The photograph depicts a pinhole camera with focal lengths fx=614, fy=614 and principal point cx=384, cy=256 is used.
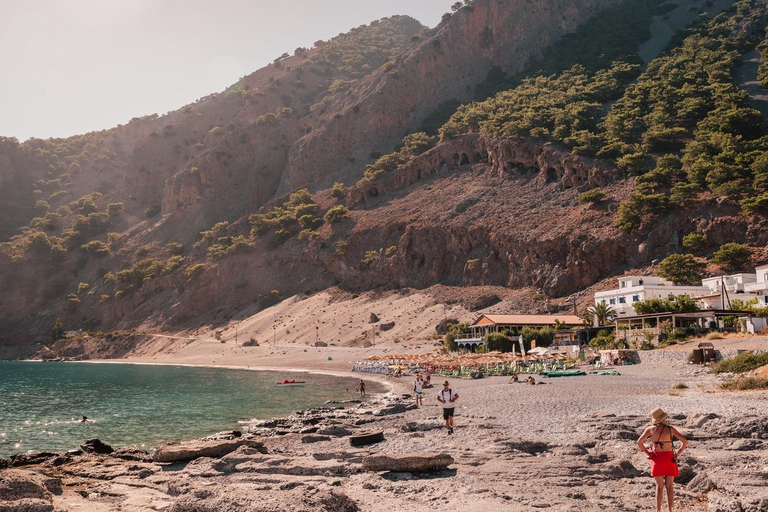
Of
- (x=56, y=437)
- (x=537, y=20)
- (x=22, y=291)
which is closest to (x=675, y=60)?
(x=537, y=20)

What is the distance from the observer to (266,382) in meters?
51.7

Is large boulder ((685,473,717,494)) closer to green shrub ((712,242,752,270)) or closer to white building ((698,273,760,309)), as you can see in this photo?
white building ((698,273,760,309))

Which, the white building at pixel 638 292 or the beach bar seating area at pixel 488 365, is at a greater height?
the white building at pixel 638 292

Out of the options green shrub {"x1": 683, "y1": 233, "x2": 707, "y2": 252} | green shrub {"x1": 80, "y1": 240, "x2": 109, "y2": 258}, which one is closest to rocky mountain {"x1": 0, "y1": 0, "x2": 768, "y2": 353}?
green shrub {"x1": 80, "y1": 240, "x2": 109, "y2": 258}

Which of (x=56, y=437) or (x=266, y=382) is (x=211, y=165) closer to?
(x=266, y=382)

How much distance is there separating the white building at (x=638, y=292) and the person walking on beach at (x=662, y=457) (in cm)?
4983

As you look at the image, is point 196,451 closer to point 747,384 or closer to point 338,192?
point 747,384

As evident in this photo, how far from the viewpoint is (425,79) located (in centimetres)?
12925

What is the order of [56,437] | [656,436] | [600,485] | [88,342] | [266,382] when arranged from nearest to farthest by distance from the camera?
[656,436] < [600,485] < [56,437] < [266,382] < [88,342]

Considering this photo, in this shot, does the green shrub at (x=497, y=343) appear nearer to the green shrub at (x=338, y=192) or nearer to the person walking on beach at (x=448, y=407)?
the person walking on beach at (x=448, y=407)

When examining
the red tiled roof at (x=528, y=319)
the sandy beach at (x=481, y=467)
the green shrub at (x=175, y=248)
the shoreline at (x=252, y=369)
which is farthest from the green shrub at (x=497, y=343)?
the green shrub at (x=175, y=248)

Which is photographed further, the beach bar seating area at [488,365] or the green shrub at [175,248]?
the green shrub at [175,248]

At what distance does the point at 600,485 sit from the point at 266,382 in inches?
1727

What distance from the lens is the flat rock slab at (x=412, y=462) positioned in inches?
474
